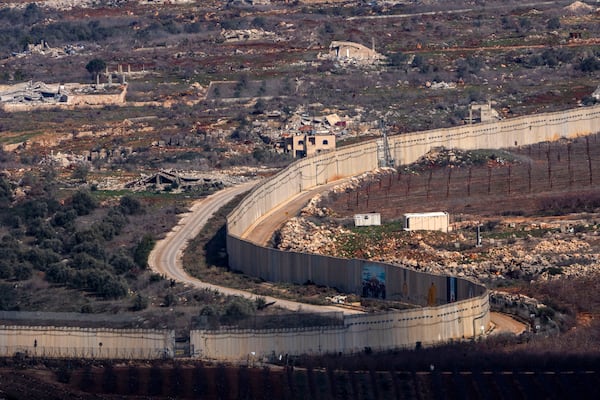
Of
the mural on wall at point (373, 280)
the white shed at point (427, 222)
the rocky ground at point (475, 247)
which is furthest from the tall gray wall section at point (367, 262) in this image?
the white shed at point (427, 222)

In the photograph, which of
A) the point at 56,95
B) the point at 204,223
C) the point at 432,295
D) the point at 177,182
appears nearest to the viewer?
the point at 432,295

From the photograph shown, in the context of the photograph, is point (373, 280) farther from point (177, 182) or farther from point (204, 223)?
point (177, 182)

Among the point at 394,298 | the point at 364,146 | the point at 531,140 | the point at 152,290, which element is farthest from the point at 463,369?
the point at 531,140

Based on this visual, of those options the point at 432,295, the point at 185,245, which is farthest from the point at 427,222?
the point at 432,295

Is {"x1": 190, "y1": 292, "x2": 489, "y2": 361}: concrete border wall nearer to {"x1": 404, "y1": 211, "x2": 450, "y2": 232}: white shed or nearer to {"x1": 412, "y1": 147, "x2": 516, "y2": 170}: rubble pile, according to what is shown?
{"x1": 404, "y1": 211, "x2": 450, "y2": 232}: white shed

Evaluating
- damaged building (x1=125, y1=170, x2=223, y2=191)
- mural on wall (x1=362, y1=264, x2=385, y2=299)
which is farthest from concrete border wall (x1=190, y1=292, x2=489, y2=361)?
damaged building (x1=125, y1=170, x2=223, y2=191)

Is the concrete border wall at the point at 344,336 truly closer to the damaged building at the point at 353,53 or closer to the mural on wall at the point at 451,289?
the mural on wall at the point at 451,289
